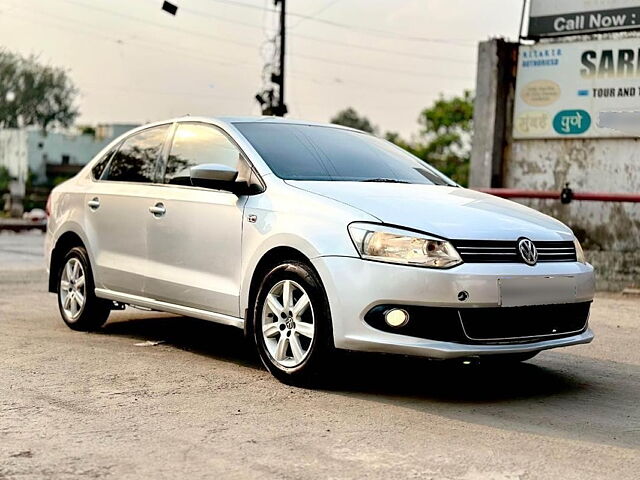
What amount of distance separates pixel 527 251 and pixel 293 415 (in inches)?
63.7

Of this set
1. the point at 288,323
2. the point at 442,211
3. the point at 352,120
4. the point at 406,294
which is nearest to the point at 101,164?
the point at 288,323

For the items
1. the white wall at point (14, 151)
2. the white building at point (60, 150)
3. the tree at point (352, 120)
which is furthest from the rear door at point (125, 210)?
the tree at point (352, 120)

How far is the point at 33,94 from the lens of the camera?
59.4 meters

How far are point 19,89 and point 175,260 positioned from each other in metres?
51.7

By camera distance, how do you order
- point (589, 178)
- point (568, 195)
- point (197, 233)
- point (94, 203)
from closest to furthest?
point (197, 233)
point (94, 203)
point (568, 195)
point (589, 178)

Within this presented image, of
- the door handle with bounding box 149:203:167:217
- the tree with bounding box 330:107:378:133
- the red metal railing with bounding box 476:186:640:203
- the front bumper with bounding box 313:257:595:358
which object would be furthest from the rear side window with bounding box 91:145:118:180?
the tree with bounding box 330:107:378:133

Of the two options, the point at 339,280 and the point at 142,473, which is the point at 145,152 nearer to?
the point at 339,280

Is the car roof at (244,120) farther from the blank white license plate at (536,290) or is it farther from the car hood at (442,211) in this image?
the blank white license plate at (536,290)

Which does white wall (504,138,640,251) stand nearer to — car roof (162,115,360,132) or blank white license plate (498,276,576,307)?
car roof (162,115,360,132)

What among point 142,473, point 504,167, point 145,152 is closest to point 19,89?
point 504,167

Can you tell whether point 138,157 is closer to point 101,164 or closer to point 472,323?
point 101,164

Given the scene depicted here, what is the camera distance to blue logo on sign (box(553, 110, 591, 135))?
1317cm

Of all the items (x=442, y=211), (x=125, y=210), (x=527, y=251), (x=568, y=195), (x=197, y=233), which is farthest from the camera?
(x=568, y=195)

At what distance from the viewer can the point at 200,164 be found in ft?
22.0
